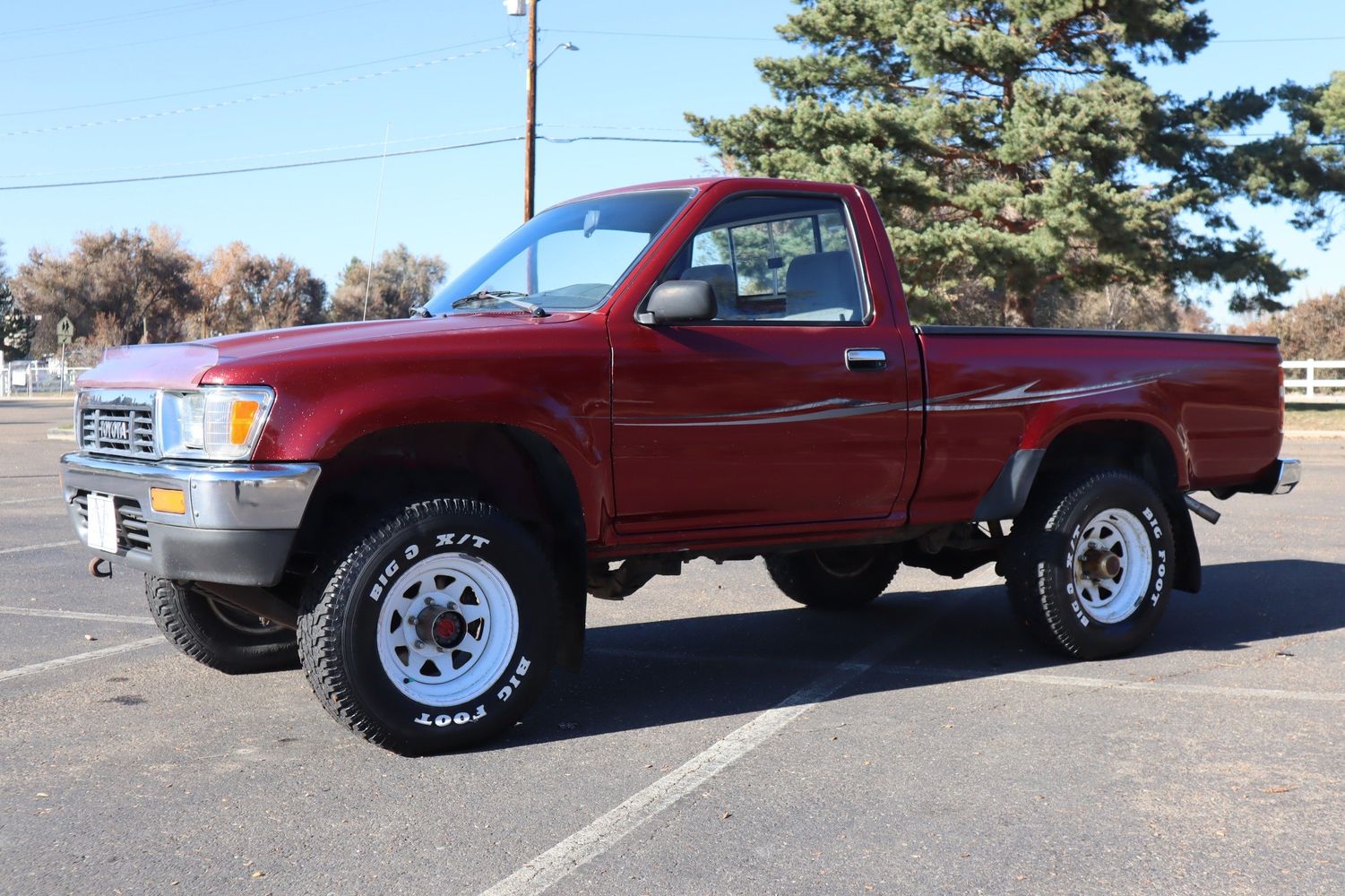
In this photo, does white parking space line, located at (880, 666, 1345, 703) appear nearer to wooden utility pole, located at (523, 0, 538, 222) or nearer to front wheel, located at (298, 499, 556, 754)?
front wheel, located at (298, 499, 556, 754)

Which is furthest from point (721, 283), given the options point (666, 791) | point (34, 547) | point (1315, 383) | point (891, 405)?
point (1315, 383)

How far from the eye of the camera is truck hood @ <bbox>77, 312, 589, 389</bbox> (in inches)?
175

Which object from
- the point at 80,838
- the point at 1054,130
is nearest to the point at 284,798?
the point at 80,838

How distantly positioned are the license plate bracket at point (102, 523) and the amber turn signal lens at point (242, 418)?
2.29 ft

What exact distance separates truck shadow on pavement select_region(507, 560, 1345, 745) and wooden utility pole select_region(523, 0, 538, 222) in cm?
2152

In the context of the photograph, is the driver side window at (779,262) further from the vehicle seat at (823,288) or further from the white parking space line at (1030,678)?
the white parking space line at (1030,678)

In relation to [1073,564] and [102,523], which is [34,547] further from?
[1073,564]

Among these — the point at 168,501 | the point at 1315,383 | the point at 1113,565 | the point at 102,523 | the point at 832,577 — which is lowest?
the point at 832,577

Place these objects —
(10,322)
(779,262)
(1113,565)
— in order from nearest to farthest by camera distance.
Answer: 1. (779,262)
2. (1113,565)
3. (10,322)

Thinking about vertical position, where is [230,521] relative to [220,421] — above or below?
below

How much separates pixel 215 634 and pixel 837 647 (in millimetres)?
2797

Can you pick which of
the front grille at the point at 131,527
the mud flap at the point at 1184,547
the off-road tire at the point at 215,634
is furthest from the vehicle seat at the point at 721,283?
the mud flap at the point at 1184,547

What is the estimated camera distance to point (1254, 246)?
32.8 metres

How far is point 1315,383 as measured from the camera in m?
36.9
